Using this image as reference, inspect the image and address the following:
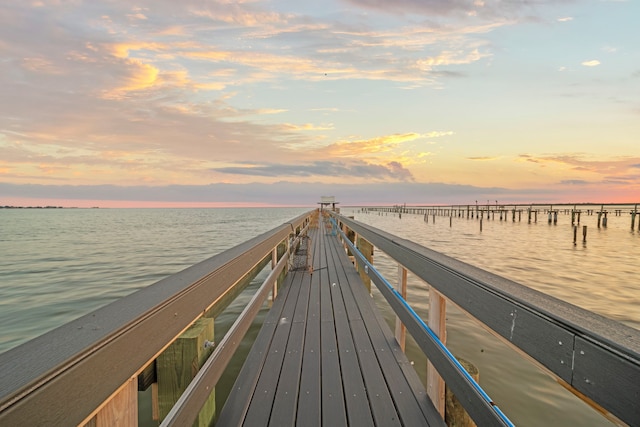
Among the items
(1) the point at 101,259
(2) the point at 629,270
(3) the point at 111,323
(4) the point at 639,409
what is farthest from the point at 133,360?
(1) the point at 101,259

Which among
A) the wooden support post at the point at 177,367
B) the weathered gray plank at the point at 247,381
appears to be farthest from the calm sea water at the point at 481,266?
the wooden support post at the point at 177,367

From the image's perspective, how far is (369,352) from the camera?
344 centimetres

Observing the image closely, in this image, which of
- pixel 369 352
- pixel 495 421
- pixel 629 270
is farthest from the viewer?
pixel 629 270

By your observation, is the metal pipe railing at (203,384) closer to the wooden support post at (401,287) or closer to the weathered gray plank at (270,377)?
the weathered gray plank at (270,377)

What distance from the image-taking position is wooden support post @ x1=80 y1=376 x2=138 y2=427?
89 centimetres

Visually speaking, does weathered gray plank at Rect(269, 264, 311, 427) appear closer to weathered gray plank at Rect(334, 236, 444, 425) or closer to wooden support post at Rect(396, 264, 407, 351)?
weathered gray plank at Rect(334, 236, 444, 425)

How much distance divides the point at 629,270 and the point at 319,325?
59.8ft

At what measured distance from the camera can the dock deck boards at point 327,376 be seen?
239 centimetres

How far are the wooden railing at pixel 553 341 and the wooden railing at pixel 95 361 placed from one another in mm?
1218

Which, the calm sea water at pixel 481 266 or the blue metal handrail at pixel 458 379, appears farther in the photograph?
the calm sea water at pixel 481 266

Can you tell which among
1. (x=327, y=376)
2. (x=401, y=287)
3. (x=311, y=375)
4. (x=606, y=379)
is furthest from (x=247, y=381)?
(x=606, y=379)

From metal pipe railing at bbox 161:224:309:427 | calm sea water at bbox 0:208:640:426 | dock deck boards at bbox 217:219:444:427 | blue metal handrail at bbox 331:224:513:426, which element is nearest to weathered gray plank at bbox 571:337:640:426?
blue metal handrail at bbox 331:224:513:426

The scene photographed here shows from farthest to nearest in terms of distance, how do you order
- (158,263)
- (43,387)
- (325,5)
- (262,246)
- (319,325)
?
(158,263), (325,5), (319,325), (262,246), (43,387)

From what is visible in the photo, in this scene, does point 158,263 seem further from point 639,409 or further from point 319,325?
point 639,409
